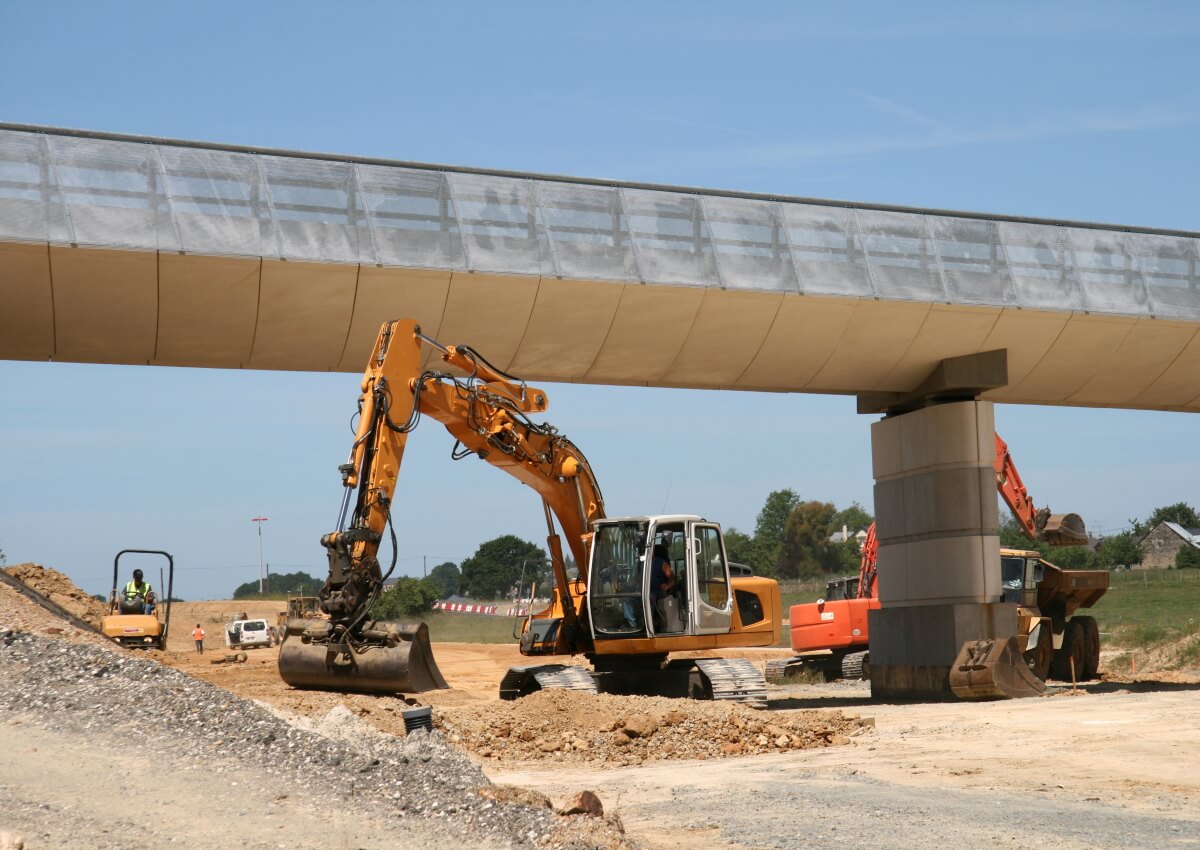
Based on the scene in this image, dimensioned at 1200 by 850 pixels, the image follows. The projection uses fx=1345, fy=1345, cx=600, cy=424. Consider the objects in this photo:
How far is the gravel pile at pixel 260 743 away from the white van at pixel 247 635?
117 ft

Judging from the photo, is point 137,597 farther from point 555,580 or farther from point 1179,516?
point 1179,516

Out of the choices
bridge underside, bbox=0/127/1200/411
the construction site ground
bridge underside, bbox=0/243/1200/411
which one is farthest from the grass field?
the construction site ground

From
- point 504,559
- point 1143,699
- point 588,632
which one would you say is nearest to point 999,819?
point 588,632

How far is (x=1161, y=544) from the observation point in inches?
3777

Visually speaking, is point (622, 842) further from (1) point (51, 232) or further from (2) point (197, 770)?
(1) point (51, 232)

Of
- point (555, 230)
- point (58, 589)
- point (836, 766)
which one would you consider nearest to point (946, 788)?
point (836, 766)

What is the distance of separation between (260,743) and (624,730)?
20.8ft

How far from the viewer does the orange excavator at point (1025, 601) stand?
996 inches

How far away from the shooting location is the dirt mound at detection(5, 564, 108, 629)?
3035 centimetres

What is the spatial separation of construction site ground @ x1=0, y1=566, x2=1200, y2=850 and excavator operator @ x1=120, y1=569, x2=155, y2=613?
13.3ft

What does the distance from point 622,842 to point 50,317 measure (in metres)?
11.2

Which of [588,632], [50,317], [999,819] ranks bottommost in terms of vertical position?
[999,819]

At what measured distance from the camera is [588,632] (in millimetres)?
18938

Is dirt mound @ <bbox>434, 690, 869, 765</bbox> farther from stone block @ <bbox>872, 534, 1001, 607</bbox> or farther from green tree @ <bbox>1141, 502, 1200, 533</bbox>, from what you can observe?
green tree @ <bbox>1141, 502, 1200, 533</bbox>
